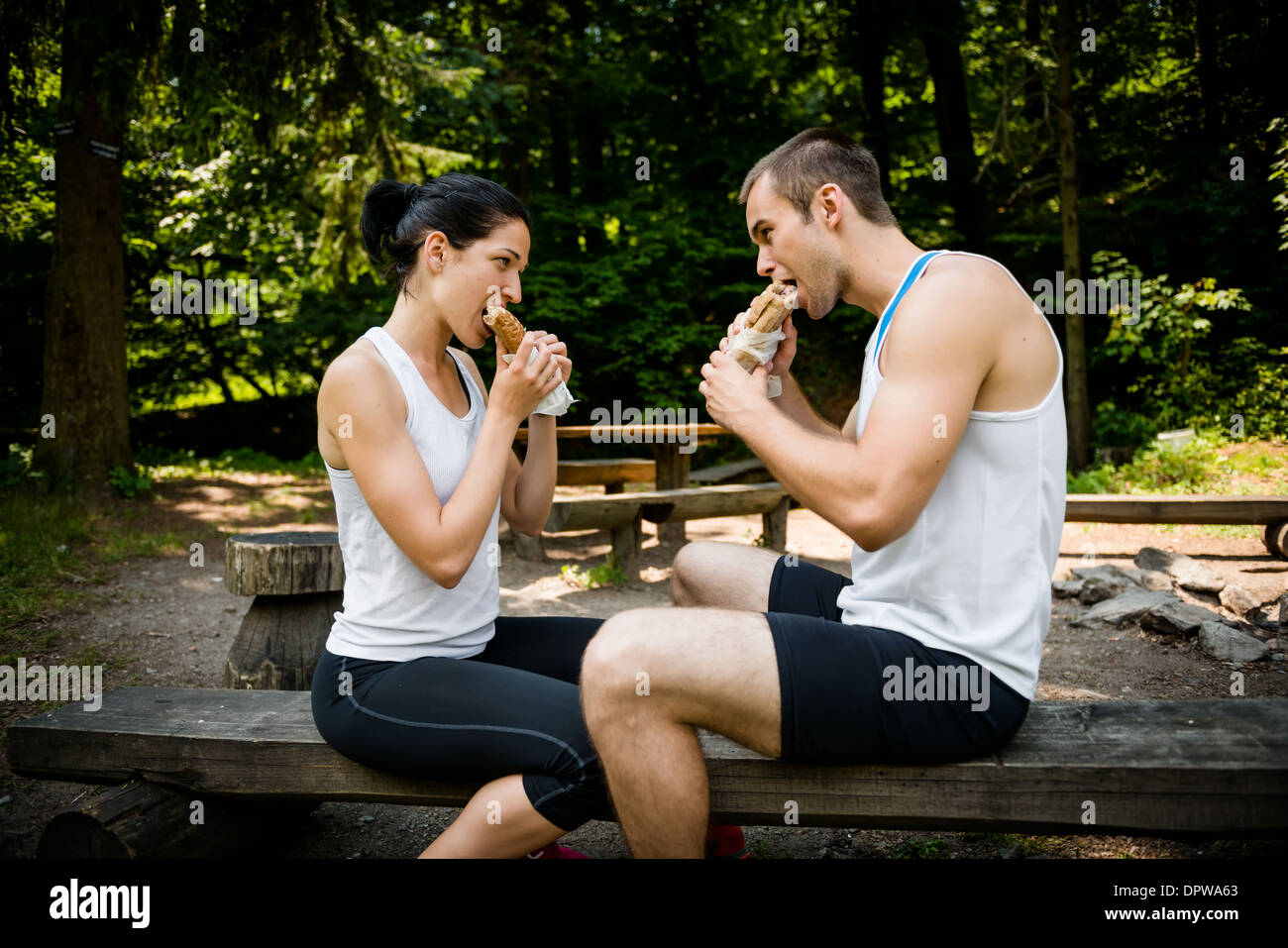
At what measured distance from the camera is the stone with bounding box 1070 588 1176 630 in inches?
195

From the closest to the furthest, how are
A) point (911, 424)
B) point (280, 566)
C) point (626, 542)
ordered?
point (911, 424) < point (280, 566) < point (626, 542)

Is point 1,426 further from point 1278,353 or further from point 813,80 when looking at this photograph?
point 1278,353

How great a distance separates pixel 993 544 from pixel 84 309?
878cm

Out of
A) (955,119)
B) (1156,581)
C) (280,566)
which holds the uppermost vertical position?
(955,119)

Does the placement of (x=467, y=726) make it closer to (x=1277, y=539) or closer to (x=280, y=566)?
(x=280, y=566)

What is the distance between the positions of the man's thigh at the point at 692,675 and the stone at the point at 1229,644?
3.68 m

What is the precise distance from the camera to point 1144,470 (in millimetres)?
9148

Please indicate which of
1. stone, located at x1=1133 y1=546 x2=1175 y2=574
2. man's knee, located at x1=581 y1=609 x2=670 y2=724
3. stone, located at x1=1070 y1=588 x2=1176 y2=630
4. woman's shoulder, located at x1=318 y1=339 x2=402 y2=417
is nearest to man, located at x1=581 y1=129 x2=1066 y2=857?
man's knee, located at x1=581 y1=609 x2=670 y2=724

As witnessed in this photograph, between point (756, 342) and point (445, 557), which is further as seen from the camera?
point (756, 342)

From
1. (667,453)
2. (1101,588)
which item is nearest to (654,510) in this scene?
(667,453)

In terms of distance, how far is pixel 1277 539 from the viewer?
638 cm

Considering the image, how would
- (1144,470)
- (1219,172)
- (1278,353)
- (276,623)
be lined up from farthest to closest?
(1219,172), (1278,353), (1144,470), (276,623)

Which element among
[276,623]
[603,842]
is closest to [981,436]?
[603,842]

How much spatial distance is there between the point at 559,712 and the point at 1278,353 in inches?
480
